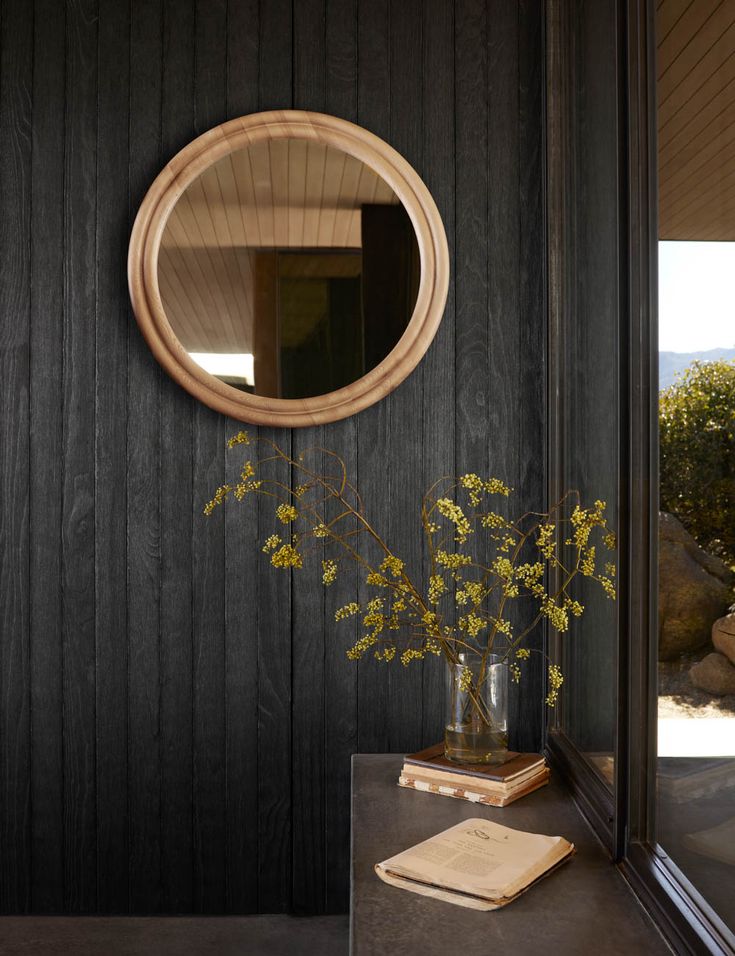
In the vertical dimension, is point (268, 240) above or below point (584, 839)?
above

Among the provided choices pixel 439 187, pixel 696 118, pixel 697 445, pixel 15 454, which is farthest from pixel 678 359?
pixel 15 454

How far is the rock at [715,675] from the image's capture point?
107cm

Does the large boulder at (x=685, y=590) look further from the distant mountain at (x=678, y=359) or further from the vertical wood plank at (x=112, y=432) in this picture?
the vertical wood plank at (x=112, y=432)

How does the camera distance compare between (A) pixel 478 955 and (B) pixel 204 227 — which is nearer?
(A) pixel 478 955

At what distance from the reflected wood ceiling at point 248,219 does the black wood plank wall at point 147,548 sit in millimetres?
130

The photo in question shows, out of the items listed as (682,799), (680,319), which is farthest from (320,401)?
(682,799)

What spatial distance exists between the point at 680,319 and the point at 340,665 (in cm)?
130

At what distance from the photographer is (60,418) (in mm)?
2250

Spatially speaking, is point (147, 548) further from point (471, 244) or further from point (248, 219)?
point (471, 244)

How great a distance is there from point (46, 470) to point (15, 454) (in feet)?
0.28

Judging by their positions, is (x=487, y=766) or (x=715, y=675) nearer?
(x=715, y=675)

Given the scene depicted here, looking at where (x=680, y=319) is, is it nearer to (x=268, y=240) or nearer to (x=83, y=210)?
(x=268, y=240)

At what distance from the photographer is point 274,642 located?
7.41 feet

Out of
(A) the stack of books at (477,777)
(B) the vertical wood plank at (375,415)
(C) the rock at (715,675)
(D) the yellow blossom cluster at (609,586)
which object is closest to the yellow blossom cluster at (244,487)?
(B) the vertical wood plank at (375,415)
